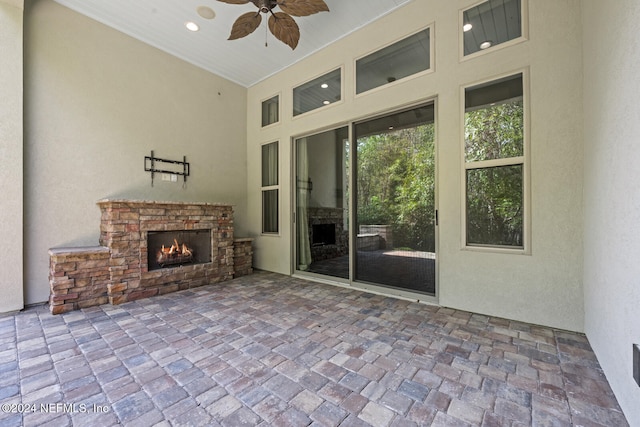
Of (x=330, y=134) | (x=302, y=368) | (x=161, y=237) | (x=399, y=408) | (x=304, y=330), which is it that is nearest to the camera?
(x=399, y=408)

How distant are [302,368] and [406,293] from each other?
200cm

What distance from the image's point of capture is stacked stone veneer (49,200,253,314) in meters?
3.03

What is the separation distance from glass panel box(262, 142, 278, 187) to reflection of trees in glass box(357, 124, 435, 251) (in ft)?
5.78

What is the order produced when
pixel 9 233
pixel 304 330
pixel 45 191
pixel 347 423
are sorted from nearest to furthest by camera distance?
pixel 347 423 → pixel 304 330 → pixel 9 233 → pixel 45 191

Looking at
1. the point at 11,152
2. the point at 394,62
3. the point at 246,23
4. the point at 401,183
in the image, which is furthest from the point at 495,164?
the point at 11,152

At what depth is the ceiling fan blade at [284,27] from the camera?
2859 mm

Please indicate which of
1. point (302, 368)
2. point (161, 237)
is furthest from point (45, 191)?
point (302, 368)

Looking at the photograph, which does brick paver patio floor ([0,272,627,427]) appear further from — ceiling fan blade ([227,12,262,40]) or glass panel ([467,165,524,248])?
ceiling fan blade ([227,12,262,40])

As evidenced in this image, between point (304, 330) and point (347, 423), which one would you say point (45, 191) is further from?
point (347, 423)

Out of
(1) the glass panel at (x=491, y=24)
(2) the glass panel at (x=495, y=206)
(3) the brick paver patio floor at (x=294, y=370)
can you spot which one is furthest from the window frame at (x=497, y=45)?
(3) the brick paver patio floor at (x=294, y=370)

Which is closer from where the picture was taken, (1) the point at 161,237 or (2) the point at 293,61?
(1) the point at 161,237

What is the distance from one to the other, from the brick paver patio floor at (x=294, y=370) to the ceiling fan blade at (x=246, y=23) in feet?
10.4

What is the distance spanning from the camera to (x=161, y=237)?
3.92 m

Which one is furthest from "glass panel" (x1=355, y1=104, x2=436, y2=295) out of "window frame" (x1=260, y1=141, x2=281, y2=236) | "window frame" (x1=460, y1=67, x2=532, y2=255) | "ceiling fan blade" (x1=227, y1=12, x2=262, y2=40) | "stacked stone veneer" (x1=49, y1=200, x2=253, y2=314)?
"stacked stone veneer" (x1=49, y1=200, x2=253, y2=314)
